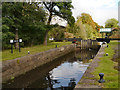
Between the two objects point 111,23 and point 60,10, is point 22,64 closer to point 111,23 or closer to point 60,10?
point 60,10

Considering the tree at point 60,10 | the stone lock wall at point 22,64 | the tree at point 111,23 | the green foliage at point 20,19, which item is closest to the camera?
the stone lock wall at point 22,64

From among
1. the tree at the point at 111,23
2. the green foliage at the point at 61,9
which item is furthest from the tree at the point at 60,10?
the tree at the point at 111,23

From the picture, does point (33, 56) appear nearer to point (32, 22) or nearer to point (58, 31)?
point (32, 22)

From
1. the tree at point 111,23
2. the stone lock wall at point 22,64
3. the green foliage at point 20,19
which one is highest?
the tree at point 111,23

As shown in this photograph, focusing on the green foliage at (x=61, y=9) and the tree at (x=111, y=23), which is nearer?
the green foliage at (x=61, y=9)

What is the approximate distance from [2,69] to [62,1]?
14.8 metres

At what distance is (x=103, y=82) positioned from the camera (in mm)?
4840

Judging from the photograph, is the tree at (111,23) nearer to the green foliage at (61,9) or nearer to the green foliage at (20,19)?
the green foliage at (61,9)

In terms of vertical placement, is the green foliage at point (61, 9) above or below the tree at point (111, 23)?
below

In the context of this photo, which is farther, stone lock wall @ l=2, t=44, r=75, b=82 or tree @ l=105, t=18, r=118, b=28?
tree @ l=105, t=18, r=118, b=28

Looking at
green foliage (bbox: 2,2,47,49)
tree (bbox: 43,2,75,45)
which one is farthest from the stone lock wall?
tree (bbox: 43,2,75,45)

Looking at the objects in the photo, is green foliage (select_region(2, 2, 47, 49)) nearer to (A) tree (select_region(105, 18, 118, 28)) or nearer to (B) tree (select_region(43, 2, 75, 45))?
(B) tree (select_region(43, 2, 75, 45))

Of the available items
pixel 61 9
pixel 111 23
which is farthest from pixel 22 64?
pixel 111 23

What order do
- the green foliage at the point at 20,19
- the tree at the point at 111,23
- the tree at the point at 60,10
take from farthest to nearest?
the tree at the point at 111,23 < the tree at the point at 60,10 < the green foliage at the point at 20,19
